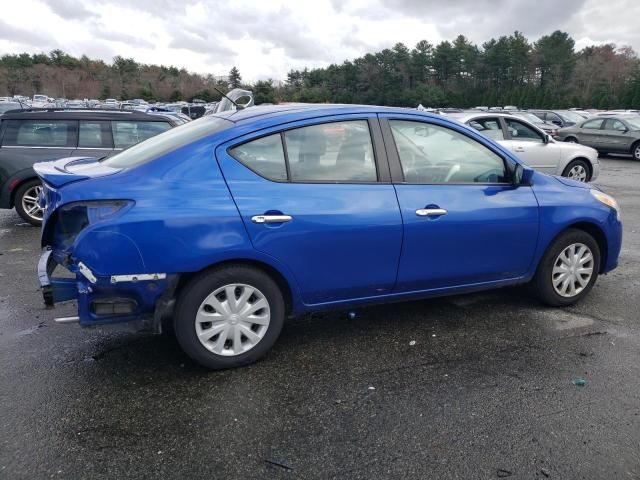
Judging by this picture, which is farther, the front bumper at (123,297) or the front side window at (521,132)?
the front side window at (521,132)

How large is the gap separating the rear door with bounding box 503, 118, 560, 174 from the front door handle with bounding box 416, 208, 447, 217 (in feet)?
23.0

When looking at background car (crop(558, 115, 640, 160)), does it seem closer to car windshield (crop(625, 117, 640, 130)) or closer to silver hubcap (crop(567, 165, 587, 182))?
car windshield (crop(625, 117, 640, 130))

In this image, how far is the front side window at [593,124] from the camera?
60.1 feet

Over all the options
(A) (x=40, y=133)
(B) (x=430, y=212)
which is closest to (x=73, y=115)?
(A) (x=40, y=133)

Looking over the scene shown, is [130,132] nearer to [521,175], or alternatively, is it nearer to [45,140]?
[45,140]

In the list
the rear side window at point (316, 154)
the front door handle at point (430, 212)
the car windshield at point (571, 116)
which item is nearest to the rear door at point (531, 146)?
the front door handle at point (430, 212)

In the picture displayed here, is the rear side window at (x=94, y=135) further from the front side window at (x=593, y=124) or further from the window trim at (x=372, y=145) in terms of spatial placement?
the front side window at (x=593, y=124)

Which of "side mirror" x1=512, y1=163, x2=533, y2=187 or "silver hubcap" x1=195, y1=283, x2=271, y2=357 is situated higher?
"side mirror" x1=512, y1=163, x2=533, y2=187

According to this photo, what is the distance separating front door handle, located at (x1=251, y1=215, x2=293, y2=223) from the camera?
3225 mm

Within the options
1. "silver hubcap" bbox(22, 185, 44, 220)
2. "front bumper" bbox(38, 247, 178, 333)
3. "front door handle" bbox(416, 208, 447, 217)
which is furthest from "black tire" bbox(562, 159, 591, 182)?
"front bumper" bbox(38, 247, 178, 333)

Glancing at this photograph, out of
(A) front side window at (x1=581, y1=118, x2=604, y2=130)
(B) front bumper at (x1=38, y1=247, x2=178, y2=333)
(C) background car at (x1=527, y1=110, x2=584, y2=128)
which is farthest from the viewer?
(C) background car at (x1=527, y1=110, x2=584, y2=128)

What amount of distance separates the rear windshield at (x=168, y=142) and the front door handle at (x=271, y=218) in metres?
0.67

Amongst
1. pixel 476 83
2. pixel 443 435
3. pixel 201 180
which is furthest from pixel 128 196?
pixel 476 83

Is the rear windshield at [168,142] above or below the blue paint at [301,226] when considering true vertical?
above
